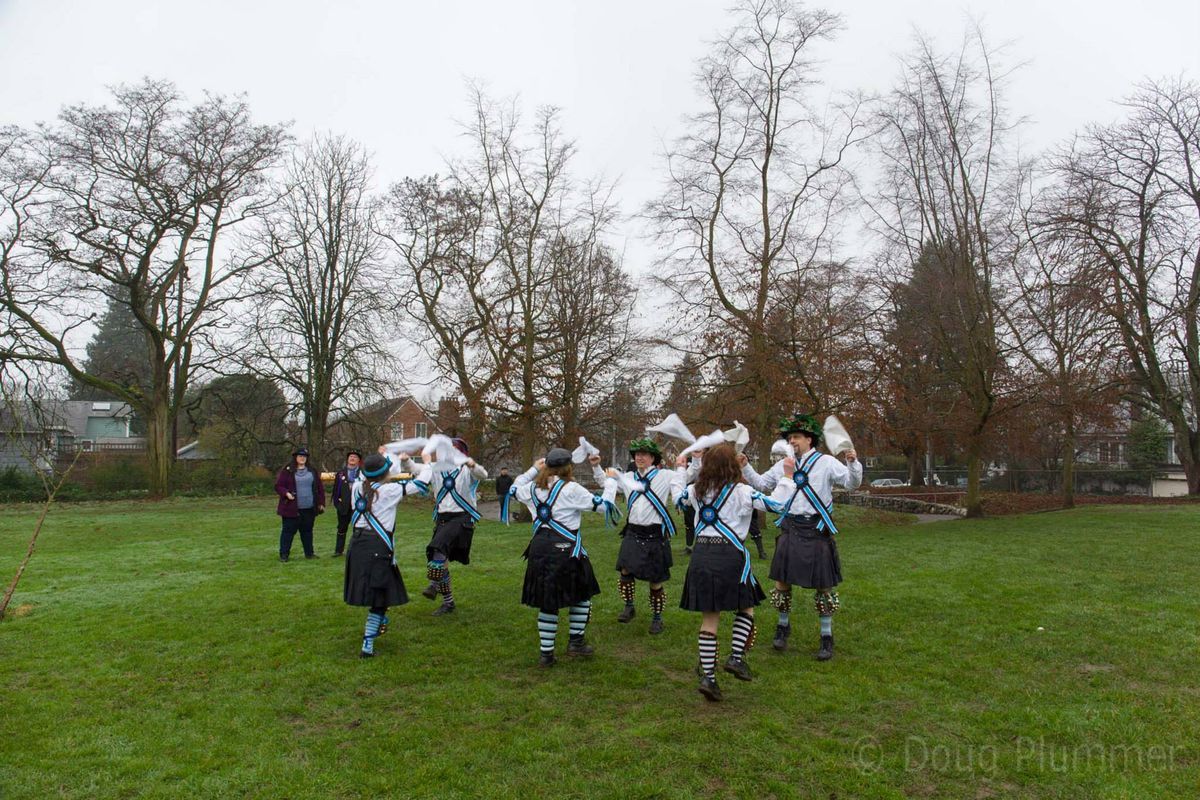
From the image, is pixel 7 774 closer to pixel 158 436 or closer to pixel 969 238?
pixel 969 238

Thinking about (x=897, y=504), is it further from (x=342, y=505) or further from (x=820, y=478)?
(x=820, y=478)

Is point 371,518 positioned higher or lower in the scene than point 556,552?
higher

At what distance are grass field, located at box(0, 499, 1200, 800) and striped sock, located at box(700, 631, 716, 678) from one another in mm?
246

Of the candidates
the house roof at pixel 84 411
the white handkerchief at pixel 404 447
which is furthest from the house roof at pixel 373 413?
the house roof at pixel 84 411

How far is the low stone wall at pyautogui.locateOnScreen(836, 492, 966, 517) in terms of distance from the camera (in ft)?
90.3

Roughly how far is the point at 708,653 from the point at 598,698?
0.93 m

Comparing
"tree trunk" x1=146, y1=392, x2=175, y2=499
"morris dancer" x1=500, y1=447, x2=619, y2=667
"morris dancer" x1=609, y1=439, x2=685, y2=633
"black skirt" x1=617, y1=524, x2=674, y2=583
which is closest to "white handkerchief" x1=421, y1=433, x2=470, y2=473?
"morris dancer" x1=500, y1=447, x2=619, y2=667

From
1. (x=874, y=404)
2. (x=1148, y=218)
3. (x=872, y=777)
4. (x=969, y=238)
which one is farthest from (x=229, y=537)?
(x=1148, y=218)

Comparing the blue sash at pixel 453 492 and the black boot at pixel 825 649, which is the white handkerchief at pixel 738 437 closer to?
the black boot at pixel 825 649

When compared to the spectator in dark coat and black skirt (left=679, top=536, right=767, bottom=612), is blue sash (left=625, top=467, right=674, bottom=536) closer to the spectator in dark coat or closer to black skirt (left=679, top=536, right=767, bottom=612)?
black skirt (left=679, top=536, right=767, bottom=612)

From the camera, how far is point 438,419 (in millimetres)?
24062

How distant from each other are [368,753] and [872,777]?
3034 mm

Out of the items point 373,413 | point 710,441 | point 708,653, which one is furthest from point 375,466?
point 373,413

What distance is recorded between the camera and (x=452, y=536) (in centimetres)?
874
